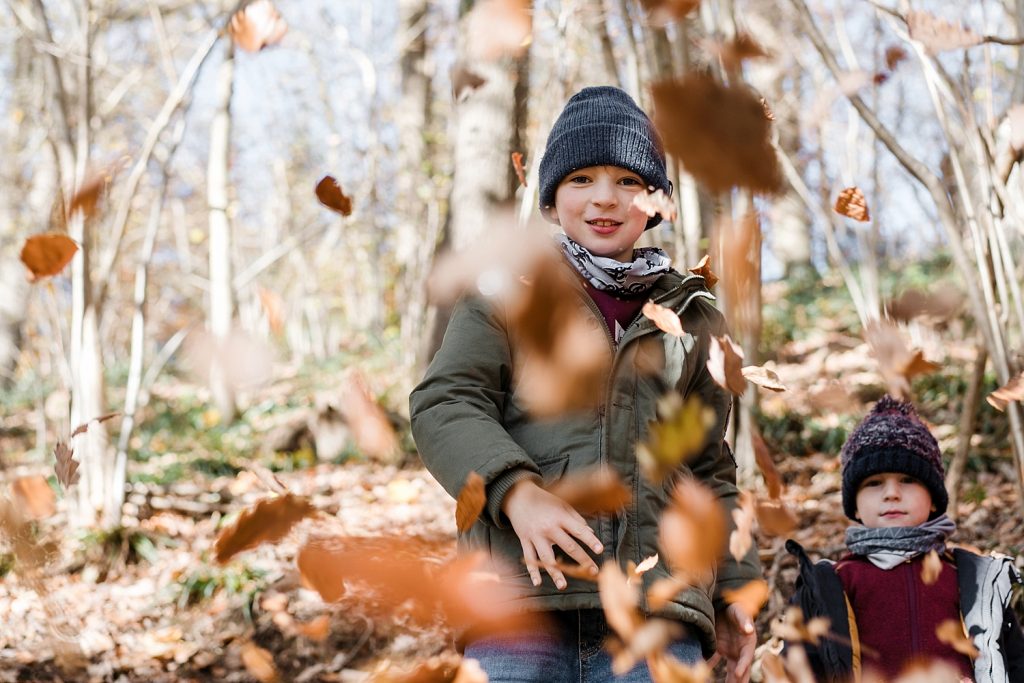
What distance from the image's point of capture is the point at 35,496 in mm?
4711

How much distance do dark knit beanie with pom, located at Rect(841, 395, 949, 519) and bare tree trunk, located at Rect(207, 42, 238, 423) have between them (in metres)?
6.99

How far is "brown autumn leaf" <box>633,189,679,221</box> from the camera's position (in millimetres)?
1707

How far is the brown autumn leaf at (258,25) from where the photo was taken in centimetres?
374

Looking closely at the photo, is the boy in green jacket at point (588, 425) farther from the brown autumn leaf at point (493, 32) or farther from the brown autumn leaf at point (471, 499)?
the brown autumn leaf at point (493, 32)

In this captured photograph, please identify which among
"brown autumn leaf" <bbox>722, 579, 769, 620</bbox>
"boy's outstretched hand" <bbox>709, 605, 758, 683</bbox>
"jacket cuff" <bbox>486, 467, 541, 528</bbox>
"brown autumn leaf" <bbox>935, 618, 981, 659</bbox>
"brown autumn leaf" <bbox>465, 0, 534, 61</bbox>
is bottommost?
"brown autumn leaf" <bbox>935, 618, 981, 659</bbox>

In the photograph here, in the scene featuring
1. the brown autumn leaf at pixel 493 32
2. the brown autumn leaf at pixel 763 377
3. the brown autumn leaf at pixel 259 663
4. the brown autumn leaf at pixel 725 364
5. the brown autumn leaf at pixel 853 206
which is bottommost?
→ the brown autumn leaf at pixel 259 663

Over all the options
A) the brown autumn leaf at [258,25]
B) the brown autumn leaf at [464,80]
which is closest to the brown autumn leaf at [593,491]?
the brown autumn leaf at [258,25]

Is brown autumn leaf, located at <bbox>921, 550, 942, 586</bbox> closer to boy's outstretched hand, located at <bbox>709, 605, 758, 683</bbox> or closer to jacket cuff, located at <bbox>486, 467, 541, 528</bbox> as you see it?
boy's outstretched hand, located at <bbox>709, 605, 758, 683</bbox>

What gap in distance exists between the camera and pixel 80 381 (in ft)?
Result: 13.1

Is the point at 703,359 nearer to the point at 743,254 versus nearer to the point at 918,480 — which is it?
the point at 918,480

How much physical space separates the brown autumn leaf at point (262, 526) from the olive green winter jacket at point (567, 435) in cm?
187

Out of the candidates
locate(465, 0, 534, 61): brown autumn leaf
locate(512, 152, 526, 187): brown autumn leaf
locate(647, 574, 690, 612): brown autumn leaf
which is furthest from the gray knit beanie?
locate(465, 0, 534, 61): brown autumn leaf

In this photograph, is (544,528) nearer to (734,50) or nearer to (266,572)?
(734,50)

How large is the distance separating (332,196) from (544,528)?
62.6 inches
